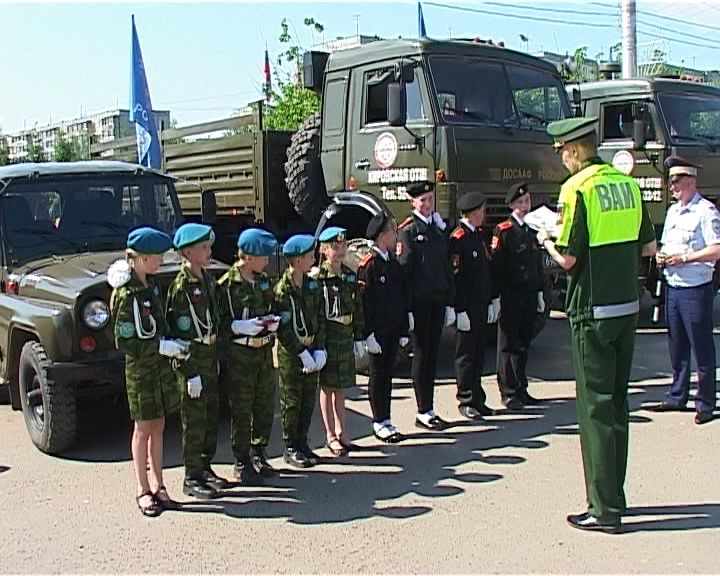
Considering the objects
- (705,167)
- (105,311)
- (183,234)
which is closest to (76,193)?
(105,311)

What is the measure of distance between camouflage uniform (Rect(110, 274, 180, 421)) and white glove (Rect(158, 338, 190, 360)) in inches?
→ 1.3

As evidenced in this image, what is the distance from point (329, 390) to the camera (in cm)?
607

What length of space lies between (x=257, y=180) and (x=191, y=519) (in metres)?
5.52

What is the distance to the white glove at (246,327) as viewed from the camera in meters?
5.30

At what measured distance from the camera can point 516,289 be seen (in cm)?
720

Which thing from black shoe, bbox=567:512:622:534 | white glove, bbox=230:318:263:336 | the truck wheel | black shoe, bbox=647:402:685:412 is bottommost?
black shoe, bbox=567:512:622:534

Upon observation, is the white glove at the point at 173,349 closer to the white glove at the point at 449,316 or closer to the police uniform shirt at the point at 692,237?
the white glove at the point at 449,316

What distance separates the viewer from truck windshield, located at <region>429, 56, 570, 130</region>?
812cm

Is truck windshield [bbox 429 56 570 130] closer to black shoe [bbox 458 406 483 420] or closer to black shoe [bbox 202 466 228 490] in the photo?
black shoe [bbox 458 406 483 420]

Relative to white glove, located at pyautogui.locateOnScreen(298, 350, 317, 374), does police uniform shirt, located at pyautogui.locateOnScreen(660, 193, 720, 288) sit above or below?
above

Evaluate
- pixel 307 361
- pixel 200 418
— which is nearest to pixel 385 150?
pixel 307 361

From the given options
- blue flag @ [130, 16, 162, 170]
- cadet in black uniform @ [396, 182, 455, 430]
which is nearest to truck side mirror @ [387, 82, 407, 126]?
cadet in black uniform @ [396, 182, 455, 430]

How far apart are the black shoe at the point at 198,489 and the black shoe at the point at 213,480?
44 millimetres

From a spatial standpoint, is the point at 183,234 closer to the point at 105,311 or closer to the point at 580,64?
the point at 105,311
